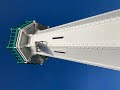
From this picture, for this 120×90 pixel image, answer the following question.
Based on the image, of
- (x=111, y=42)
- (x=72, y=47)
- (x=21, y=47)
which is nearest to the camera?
(x=111, y=42)

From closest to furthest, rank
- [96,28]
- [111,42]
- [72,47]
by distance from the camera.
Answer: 1. [111,42]
2. [96,28]
3. [72,47]

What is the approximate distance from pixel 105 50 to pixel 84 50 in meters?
2.09

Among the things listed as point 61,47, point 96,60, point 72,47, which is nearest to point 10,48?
point 61,47

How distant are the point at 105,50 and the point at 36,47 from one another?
11392 millimetres

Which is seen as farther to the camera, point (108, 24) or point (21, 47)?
point (21, 47)

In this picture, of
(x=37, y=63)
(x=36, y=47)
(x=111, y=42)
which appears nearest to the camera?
(x=111, y=42)

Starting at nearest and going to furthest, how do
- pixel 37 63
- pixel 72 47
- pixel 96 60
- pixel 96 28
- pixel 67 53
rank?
1. pixel 96 28
2. pixel 96 60
3. pixel 72 47
4. pixel 67 53
5. pixel 37 63

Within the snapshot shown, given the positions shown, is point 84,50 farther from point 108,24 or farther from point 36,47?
point 36,47

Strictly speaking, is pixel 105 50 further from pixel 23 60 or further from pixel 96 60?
pixel 23 60

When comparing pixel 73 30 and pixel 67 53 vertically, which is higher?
pixel 73 30

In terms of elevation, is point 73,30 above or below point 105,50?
above

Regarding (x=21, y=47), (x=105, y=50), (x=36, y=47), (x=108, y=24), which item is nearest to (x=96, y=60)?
(x=105, y=50)

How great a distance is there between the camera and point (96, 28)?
1242cm

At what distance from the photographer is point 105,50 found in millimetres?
11727
